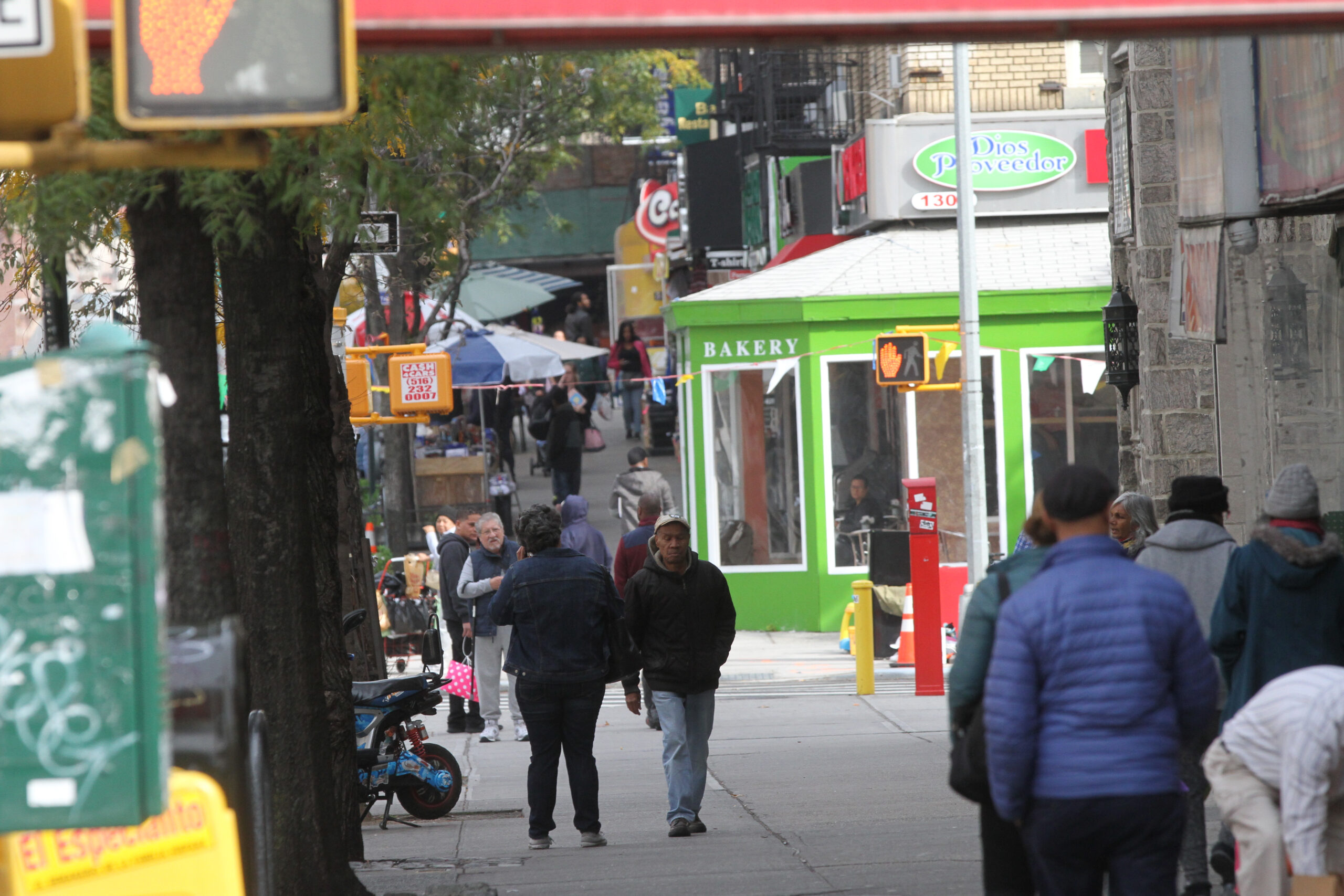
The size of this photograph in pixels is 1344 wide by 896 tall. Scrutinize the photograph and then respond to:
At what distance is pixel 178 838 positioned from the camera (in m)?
3.89

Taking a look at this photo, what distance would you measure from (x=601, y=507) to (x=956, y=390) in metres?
8.01

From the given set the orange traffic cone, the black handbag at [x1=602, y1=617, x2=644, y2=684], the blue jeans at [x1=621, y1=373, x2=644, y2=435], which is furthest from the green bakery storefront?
the blue jeans at [x1=621, y1=373, x2=644, y2=435]

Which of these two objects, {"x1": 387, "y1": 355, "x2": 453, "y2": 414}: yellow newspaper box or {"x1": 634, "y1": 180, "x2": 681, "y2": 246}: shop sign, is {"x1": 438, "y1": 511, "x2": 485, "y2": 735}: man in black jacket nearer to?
{"x1": 387, "y1": 355, "x2": 453, "y2": 414}: yellow newspaper box

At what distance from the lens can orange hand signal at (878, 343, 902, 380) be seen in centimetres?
1844

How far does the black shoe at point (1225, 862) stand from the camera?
6.88 m

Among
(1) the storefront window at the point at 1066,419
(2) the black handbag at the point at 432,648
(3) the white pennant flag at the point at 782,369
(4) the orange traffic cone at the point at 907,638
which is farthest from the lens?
(1) the storefront window at the point at 1066,419

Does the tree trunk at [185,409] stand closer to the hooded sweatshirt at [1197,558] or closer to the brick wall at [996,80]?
the hooded sweatshirt at [1197,558]

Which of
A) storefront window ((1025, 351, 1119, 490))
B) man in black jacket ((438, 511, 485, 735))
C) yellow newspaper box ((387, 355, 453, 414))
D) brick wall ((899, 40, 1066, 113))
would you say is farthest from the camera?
brick wall ((899, 40, 1066, 113))

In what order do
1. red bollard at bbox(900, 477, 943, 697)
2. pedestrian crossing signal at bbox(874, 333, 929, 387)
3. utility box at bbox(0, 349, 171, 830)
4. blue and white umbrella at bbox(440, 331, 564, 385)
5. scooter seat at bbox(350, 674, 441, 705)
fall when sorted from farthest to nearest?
1. blue and white umbrella at bbox(440, 331, 564, 385)
2. pedestrian crossing signal at bbox(874, 333, 929, 387)
3. red bollard at bbox(900, 477, 943, 697)
4. scooter seat at bbox(350, 674, 441, 705)
5. utility box at bbox(0, 349, 171, 830)

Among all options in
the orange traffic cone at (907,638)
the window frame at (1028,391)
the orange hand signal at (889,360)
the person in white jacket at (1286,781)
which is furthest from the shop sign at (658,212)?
the person in white jacket at (1286,781)

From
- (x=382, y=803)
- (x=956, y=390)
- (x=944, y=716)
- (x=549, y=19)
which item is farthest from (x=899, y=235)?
(x=549, y=19)

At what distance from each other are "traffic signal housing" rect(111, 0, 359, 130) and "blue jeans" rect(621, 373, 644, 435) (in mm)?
29156

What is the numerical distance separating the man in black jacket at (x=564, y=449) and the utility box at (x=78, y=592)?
21.5 meters

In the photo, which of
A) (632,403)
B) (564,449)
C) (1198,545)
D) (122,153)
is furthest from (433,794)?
(632,403)
